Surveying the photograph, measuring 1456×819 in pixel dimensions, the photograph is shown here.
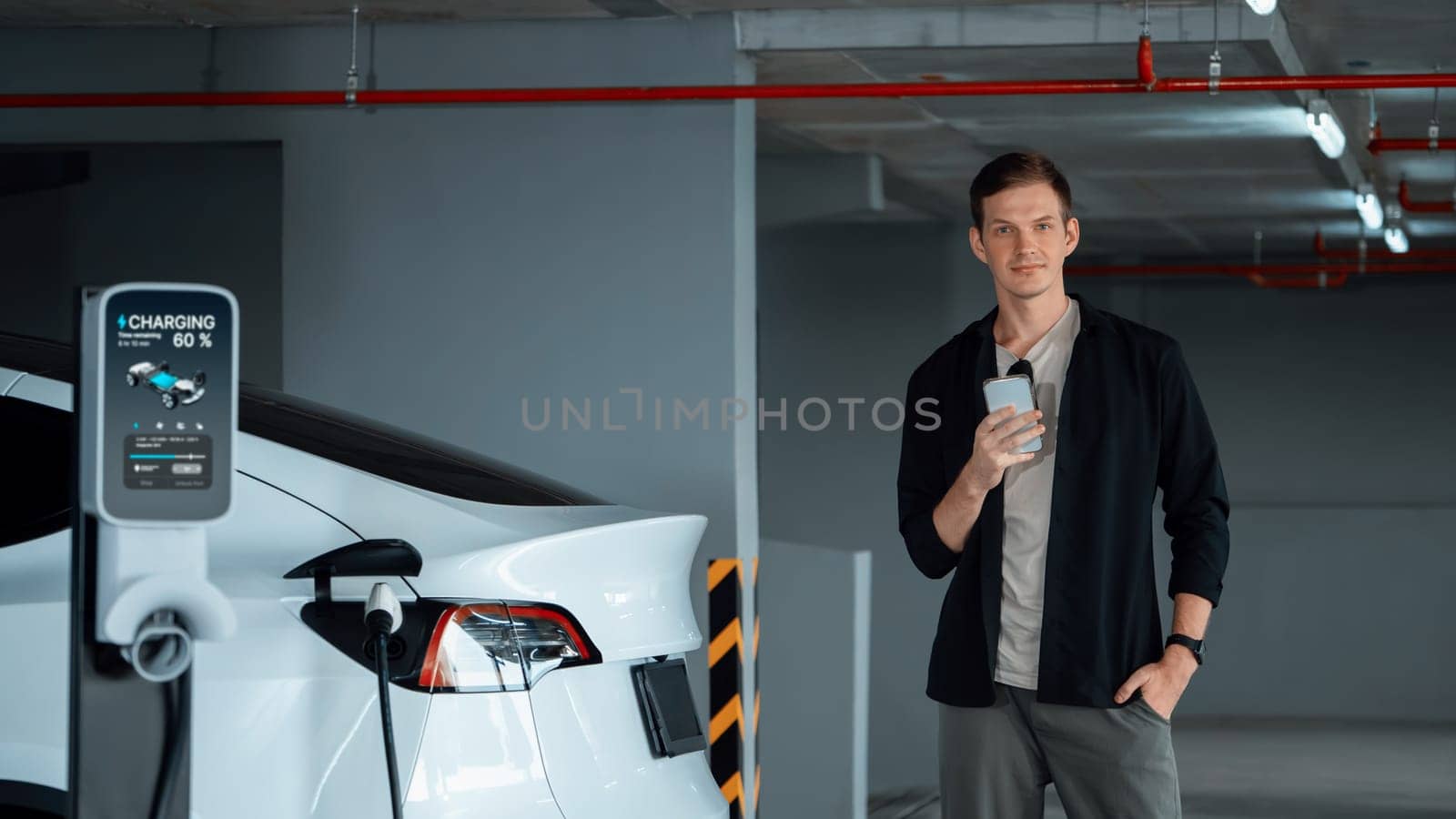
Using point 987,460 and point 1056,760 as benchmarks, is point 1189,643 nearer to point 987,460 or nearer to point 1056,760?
point 1056,760

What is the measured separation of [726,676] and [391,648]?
2911 mm

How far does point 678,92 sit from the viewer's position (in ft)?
16.1

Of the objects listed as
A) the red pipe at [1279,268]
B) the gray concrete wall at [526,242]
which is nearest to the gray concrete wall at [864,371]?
the red pipe at [1279,268]

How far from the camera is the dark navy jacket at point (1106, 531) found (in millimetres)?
2246

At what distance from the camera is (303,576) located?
234cm

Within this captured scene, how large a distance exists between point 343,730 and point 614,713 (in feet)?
1.34

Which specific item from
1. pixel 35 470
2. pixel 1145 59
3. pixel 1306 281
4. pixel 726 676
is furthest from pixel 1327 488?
pixel 35 470

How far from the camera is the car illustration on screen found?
1983 mm

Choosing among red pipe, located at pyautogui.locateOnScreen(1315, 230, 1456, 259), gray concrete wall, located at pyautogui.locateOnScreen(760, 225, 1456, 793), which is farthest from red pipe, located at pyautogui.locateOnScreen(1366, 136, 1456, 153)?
red pipe, located at pyautogui.locateOnScreen(1315, 230, 1456, 259)

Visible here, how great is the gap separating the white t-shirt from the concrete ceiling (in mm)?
2928

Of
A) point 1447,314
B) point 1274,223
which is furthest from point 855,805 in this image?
point 1447,314

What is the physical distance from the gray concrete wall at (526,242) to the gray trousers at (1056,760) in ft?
9.12

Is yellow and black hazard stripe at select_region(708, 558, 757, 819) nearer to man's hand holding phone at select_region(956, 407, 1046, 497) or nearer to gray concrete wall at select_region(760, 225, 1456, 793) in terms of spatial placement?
man's hand holding phone at select_region(956, 407, 1046, 497)

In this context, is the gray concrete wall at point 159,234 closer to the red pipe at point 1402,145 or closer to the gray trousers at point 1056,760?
the red pipe at point 1402,145
